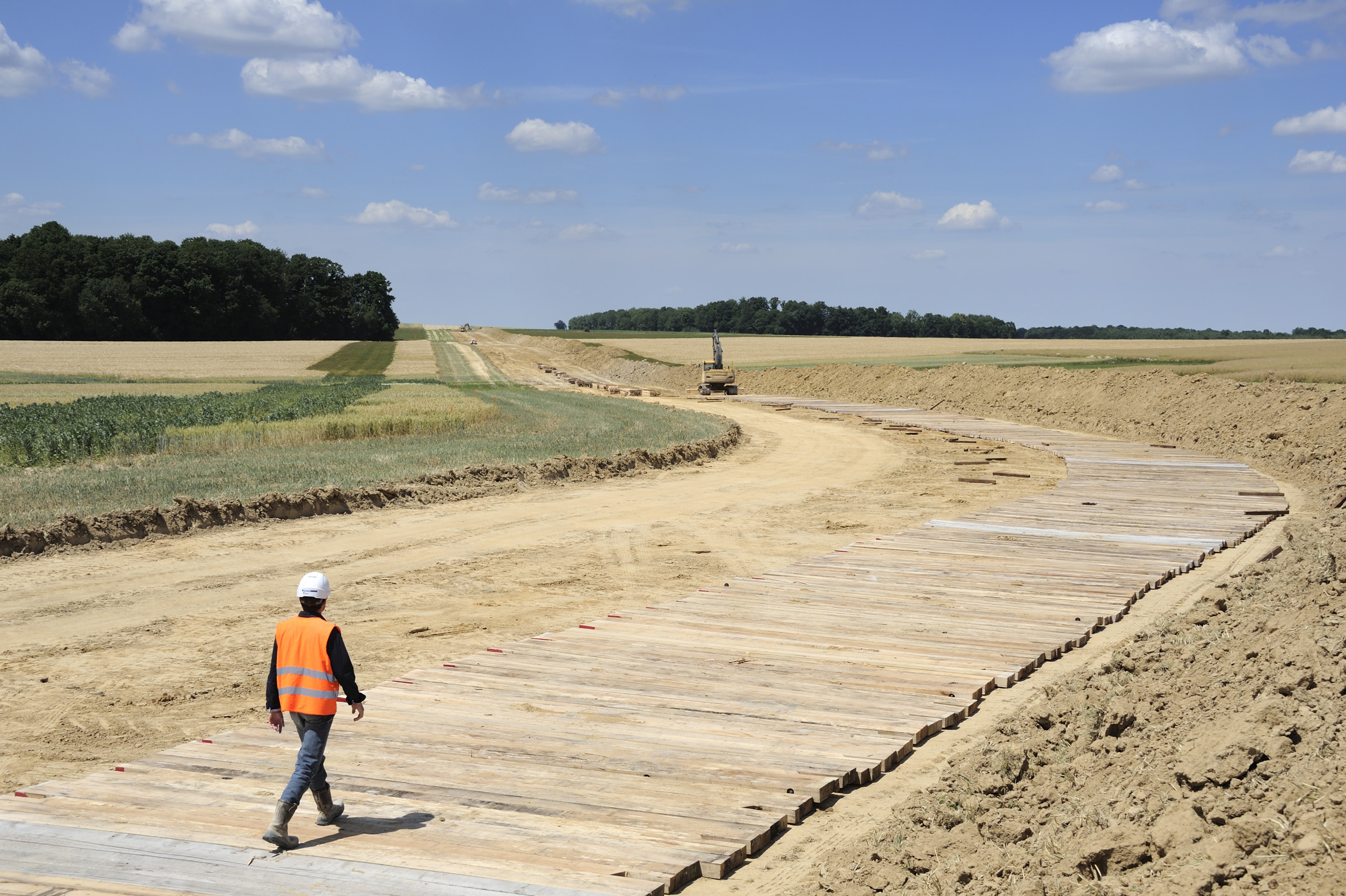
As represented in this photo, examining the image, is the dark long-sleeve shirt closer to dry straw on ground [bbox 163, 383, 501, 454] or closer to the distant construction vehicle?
dry straw on ground [bbox 163, 383, 501, 454]

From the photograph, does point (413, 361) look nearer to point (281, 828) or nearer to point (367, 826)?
point (367, 826)

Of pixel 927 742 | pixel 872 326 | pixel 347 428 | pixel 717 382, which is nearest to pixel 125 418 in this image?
pixel 347 428

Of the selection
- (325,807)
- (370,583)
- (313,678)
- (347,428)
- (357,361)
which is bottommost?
(370,583)

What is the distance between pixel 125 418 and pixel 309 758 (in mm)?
23386

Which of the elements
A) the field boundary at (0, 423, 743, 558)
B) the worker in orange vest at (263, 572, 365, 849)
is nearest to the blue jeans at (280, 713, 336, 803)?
the worker in orange vest at (263, 572, 365, 849)

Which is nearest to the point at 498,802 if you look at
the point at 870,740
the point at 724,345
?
the point at 870,740

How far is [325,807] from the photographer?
5.44 m

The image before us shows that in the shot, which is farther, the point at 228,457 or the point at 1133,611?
the point at 228,457

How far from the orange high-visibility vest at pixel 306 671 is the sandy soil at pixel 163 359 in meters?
60.6

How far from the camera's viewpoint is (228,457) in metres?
21.2

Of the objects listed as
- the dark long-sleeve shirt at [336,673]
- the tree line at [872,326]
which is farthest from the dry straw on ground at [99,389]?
the tree line at [872,326]

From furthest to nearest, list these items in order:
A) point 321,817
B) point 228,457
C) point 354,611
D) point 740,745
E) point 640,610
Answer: point 228,457 < point 354,611 < point 640,610 < point 740,745 < point 321,817

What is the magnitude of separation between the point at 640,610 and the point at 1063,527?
703cm

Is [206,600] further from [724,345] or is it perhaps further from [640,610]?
[724,345]
